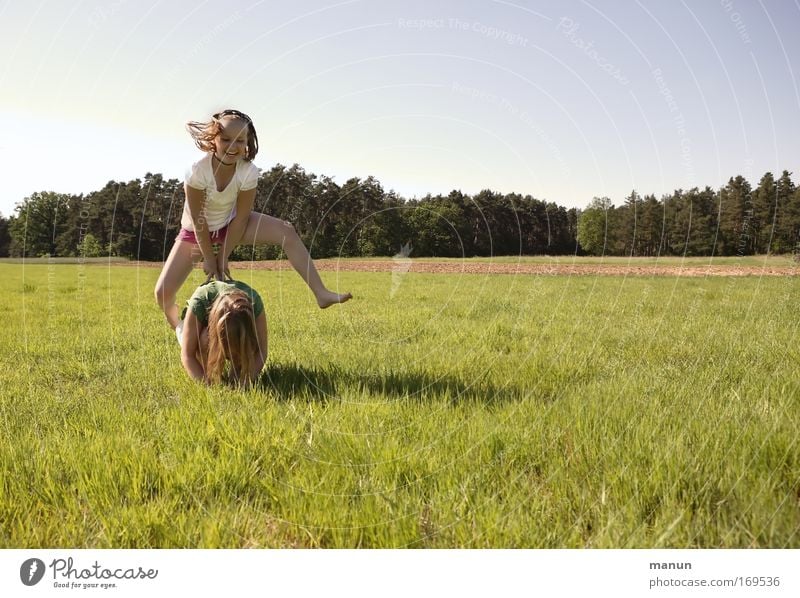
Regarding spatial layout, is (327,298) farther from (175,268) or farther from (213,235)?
(175,268)

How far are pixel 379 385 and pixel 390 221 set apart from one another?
10.9 metres

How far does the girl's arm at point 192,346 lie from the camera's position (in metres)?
4.76

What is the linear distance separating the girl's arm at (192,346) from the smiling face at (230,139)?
1480 mm

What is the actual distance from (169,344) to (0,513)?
4651 millimetres

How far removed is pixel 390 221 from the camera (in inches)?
607

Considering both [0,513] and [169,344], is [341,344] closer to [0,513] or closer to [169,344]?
[169,344]

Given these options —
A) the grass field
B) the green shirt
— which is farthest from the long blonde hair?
the grass field

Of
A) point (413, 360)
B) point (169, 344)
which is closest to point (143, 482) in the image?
point (413, 360)

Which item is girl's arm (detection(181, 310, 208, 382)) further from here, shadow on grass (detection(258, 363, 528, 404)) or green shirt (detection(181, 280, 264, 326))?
shadow on grass (detection(258, 363, 528, 404))

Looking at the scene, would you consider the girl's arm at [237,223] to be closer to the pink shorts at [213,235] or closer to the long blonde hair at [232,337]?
the pink shorts at [213,235]

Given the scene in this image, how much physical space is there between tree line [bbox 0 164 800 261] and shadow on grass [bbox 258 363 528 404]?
2443 millimetres

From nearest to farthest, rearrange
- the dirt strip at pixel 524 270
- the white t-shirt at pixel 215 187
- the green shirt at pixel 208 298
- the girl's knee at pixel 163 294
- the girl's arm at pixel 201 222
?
the green shirt at pixel 208 298, the white t-shirt at pixel 215 187, the girl's arm at pixel 201 222, the girl's knee at pixel 163 294, the dirt strip at pixel 524 270

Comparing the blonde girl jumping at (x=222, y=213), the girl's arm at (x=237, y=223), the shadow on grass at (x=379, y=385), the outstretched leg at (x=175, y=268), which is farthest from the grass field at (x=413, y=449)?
the girl's arm at (x=237, y=223)
